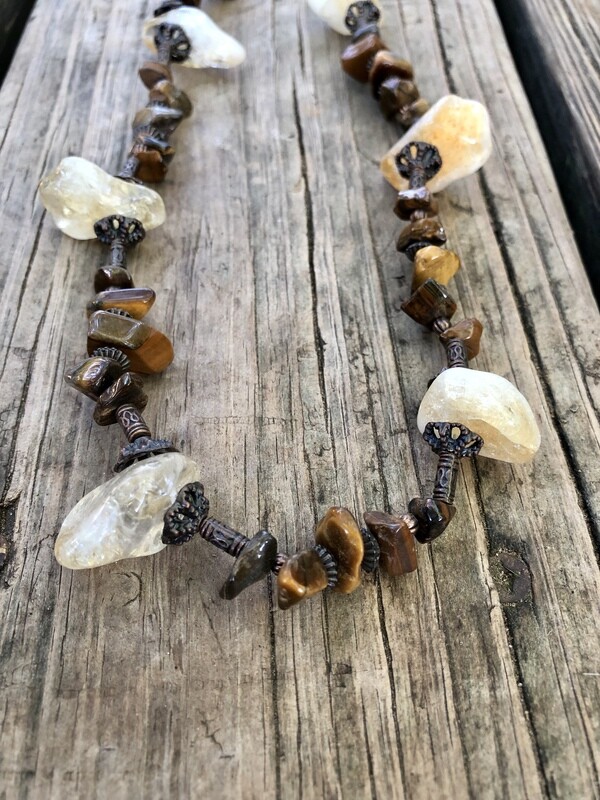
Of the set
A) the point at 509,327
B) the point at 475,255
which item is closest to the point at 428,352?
the point at 509,327

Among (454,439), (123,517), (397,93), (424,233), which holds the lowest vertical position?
(123,517)

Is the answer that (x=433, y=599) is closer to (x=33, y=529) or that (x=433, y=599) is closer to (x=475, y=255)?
(x=33, y=529)

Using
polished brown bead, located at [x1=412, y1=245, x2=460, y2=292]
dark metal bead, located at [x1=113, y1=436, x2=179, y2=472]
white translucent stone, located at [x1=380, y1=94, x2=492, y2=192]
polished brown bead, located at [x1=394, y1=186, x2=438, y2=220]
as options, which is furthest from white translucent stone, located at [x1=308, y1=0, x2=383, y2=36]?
dark metal bead, located at [x1=113, y1=436, x2=179, y2=472]

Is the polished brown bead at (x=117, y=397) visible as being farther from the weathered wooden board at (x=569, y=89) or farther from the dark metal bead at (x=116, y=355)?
the weathered wooden board at (x=569, y=89)

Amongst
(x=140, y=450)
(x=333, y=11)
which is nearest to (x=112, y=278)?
(x=140, y=450)

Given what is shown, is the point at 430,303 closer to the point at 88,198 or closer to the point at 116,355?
the point at 116,355

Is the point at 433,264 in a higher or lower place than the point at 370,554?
higher

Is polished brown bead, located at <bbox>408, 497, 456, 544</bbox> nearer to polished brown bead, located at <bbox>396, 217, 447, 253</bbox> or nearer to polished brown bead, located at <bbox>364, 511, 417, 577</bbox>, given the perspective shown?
polished brown bead, located at <bbox>364, 511, 417, 577</bbox>
